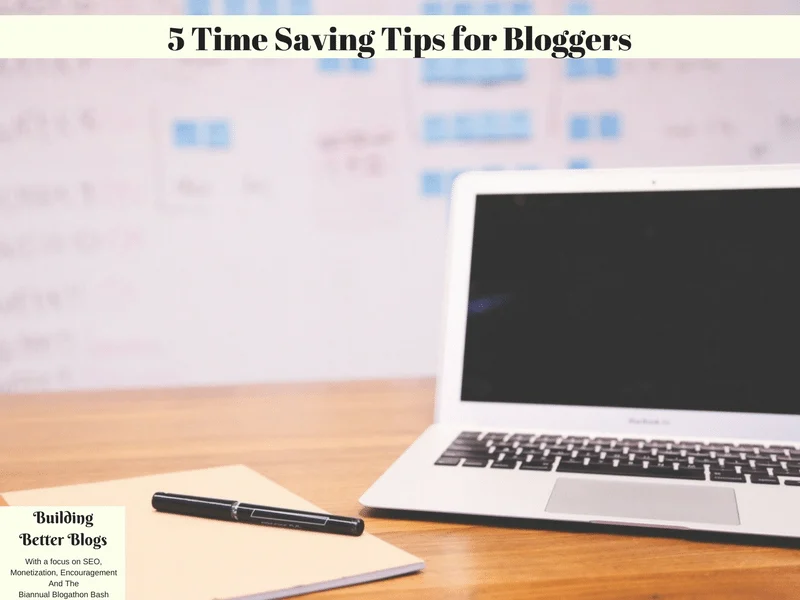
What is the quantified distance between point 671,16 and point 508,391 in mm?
2013

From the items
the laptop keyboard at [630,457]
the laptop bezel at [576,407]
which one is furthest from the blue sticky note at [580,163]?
the laptop keyboard at [630,457]

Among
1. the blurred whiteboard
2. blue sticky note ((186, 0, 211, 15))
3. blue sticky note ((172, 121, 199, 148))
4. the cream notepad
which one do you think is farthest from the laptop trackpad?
blue sticky note ((186, 0, 211, 15))

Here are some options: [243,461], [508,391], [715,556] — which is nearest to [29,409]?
[243,461]

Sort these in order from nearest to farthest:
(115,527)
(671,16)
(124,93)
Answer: (115,527) < (124,93) < (671,16)

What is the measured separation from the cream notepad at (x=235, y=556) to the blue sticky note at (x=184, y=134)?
1805mm

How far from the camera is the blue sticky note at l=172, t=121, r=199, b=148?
2.34m

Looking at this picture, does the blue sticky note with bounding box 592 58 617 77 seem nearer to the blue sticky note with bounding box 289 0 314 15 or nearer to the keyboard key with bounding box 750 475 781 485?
the blue sticky note with bounding box 289 0 314 15

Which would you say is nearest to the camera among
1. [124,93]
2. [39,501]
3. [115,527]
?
[115,527]

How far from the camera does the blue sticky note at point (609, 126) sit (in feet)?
8.20

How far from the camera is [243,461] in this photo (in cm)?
80

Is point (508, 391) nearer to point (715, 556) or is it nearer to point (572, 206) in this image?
point (572, 206)

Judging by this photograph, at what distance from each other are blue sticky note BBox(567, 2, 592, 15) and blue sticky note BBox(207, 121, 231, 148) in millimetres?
1072

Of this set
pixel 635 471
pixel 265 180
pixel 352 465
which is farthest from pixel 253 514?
pixel 265 180

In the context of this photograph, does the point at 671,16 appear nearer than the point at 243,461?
No
